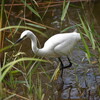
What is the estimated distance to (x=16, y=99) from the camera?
3.50 meters

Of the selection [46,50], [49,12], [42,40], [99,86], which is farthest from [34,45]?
[49,12]

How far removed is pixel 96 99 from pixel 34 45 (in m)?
1.01

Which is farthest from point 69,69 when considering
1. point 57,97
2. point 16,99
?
point 16,99

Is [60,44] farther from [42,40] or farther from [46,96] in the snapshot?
[42,40]

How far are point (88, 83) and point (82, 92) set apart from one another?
26 cm

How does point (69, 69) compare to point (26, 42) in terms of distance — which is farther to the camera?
point (26, 42)

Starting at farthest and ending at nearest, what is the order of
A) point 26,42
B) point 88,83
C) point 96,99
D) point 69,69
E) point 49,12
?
point 49,12 → point 26,42 → point 69,69 → point 88,83 → point 96,99

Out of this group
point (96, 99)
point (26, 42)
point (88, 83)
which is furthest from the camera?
point (26, 42)

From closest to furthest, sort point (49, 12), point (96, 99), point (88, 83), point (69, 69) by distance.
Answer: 1. point (96, 99)
2. point (88, 83)
3. point (69, 69)
4. point (49, 12)

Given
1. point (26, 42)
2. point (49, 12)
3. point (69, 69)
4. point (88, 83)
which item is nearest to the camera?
point (88, 83)

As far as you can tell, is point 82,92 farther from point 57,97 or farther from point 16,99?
point 16,99

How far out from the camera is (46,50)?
4.02m

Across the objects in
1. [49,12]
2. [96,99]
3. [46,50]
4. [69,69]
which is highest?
[49,12]

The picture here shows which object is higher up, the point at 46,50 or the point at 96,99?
the point at 46,50
